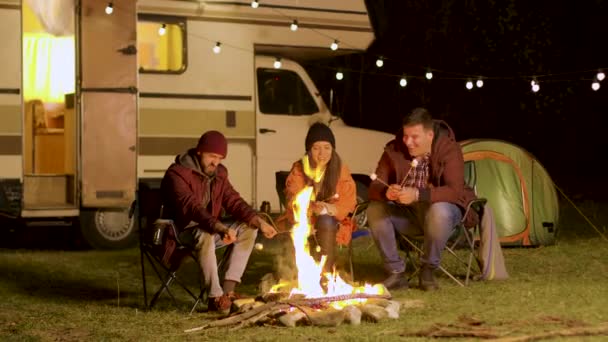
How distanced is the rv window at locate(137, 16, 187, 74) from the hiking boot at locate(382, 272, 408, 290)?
374cm

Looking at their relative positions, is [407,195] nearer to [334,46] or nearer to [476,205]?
[476,205]

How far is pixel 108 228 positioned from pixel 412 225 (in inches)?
148

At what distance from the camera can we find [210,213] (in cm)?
623

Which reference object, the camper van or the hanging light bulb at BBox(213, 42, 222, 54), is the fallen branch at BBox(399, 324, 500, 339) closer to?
the camper van

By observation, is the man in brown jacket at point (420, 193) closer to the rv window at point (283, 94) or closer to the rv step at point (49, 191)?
the rv window at point (283, 94)

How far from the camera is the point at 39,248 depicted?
9.98m

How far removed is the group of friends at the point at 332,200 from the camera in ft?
19.8

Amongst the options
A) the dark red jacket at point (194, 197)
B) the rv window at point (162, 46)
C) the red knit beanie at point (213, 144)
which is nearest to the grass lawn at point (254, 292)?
the dark red jacket at point (194, 197)

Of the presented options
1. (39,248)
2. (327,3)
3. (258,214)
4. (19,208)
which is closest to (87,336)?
(258,214)

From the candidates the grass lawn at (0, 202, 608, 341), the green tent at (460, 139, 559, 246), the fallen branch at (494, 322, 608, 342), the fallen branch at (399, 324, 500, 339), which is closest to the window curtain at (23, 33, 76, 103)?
the grass lawn at (0, 202, 608, 341)

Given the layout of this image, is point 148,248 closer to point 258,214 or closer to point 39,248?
point 258,214

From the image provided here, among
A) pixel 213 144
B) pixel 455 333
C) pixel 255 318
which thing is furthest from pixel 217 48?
pixel 455 333

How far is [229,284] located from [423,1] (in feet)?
39.8

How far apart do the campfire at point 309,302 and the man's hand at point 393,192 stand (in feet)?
1.91
